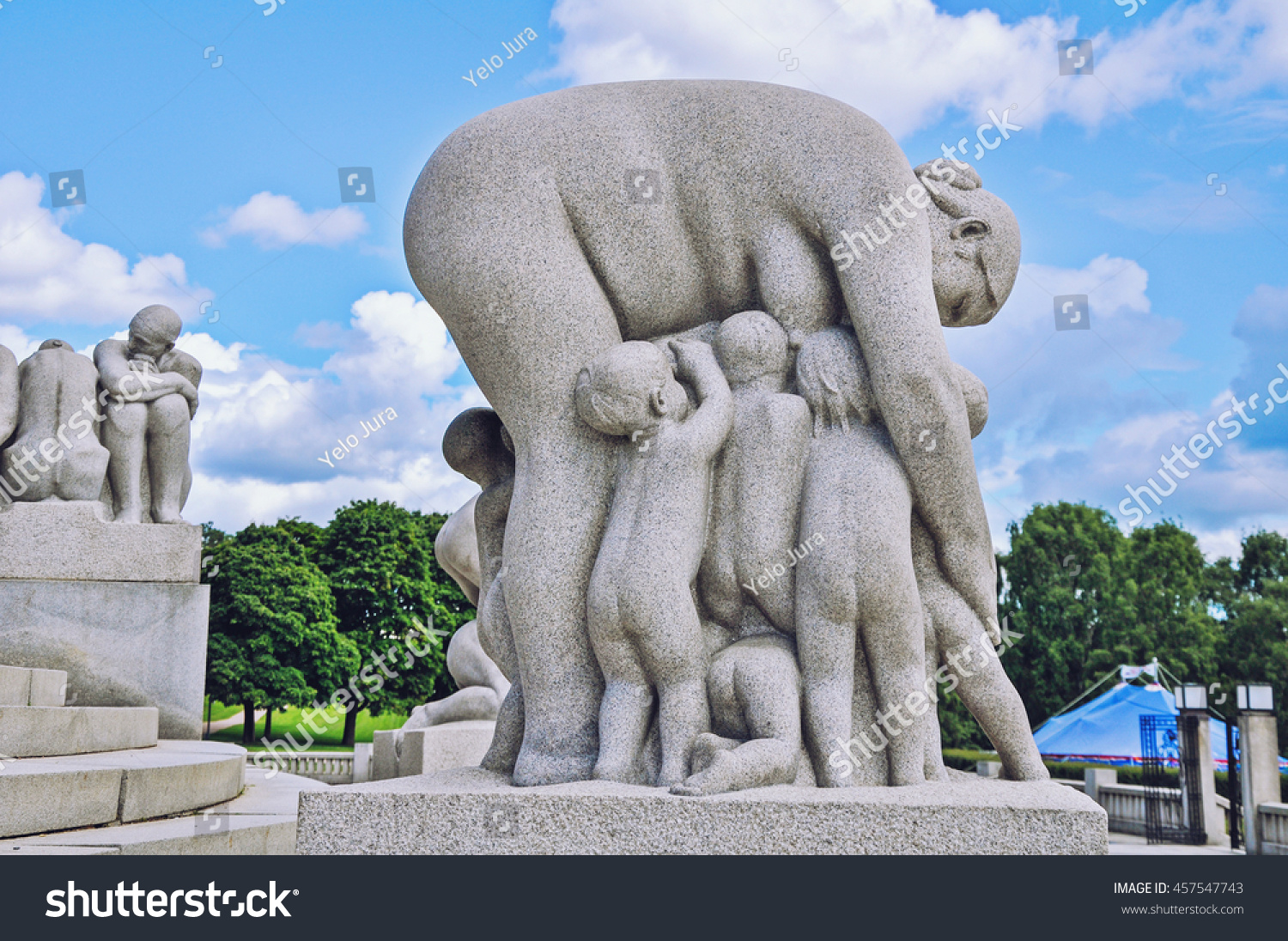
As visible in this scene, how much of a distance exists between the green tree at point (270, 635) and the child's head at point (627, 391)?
83.3ft

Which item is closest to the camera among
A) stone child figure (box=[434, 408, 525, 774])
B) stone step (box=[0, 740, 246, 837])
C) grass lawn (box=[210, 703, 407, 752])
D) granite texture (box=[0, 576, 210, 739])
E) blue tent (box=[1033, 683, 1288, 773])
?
stone child figure (box=[434, 408, 525, 774])

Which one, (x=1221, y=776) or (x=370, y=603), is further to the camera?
(x=370, y=603)

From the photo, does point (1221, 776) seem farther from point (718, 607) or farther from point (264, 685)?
point (718, 607)

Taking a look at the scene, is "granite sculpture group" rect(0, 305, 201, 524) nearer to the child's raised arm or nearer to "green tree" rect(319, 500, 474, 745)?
the child's raised arm

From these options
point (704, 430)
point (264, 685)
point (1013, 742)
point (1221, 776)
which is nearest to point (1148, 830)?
point (1221, 776)

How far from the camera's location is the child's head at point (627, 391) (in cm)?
382

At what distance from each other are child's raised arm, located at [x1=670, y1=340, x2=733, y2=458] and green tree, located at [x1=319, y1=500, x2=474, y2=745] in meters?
26.1

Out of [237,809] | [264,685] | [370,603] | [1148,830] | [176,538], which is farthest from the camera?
[370,603]

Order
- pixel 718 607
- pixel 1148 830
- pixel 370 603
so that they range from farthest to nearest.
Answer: pixel 370 603, pixel 1148 830, pixel 718 607

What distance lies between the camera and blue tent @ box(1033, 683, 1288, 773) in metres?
21.9

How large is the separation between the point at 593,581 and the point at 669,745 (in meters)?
0.62

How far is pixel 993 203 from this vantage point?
4496 millimetres

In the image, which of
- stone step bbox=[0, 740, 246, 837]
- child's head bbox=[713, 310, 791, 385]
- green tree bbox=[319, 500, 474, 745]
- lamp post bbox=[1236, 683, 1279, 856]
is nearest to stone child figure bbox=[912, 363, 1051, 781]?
child's head bbox=[713, 310, 791, 385]

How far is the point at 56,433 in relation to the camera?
8.16m
